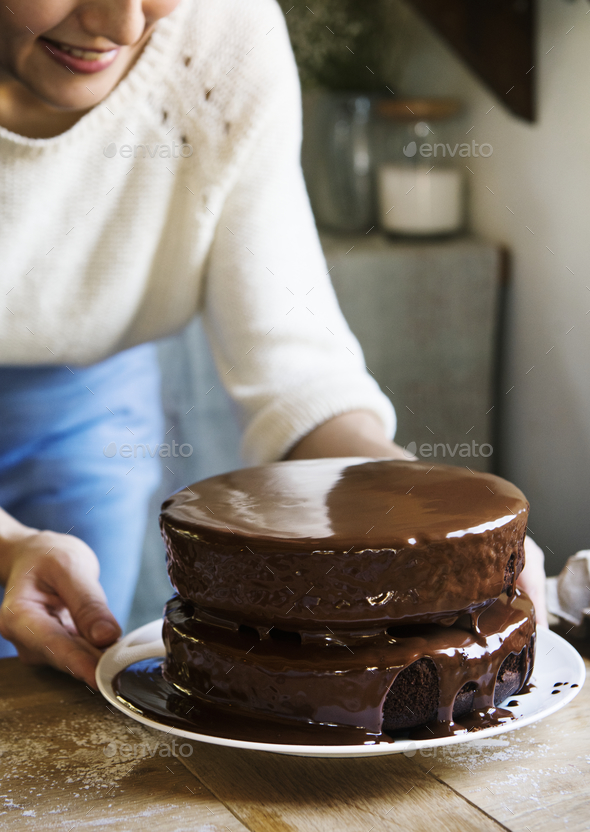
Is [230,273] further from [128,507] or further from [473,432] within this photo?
[473,432]

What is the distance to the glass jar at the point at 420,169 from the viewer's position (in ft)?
7.36

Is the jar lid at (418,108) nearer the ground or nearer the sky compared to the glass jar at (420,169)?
nearer the sky

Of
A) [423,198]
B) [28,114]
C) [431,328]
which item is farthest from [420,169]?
[28,114]

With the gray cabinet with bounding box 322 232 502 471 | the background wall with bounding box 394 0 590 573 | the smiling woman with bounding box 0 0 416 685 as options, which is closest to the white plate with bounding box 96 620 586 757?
the smiling woman with bounding box 0 0 416 685

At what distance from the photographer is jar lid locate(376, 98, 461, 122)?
2186mm

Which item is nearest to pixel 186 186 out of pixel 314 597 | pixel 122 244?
pixel 122 244

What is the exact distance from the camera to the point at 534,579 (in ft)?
2.48

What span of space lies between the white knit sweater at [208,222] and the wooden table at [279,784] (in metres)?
0.45

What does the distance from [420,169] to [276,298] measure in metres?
1.38

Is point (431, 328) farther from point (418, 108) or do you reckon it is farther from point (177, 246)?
point (177, 246)

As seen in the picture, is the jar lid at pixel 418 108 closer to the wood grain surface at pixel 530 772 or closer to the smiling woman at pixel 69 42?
the smiling woman at pixel 69 42

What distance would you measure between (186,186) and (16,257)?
219 mm

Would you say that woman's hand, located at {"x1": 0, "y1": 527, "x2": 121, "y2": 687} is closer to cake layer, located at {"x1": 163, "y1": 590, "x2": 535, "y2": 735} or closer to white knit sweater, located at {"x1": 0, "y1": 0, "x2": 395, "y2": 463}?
cake layer, located at {"x1": 163, "y1": 590, "x2": 535, "y2": 735}

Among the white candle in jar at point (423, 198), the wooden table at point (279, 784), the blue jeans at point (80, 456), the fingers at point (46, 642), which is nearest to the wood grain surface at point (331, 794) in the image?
the wooden table at point (279, 784)
